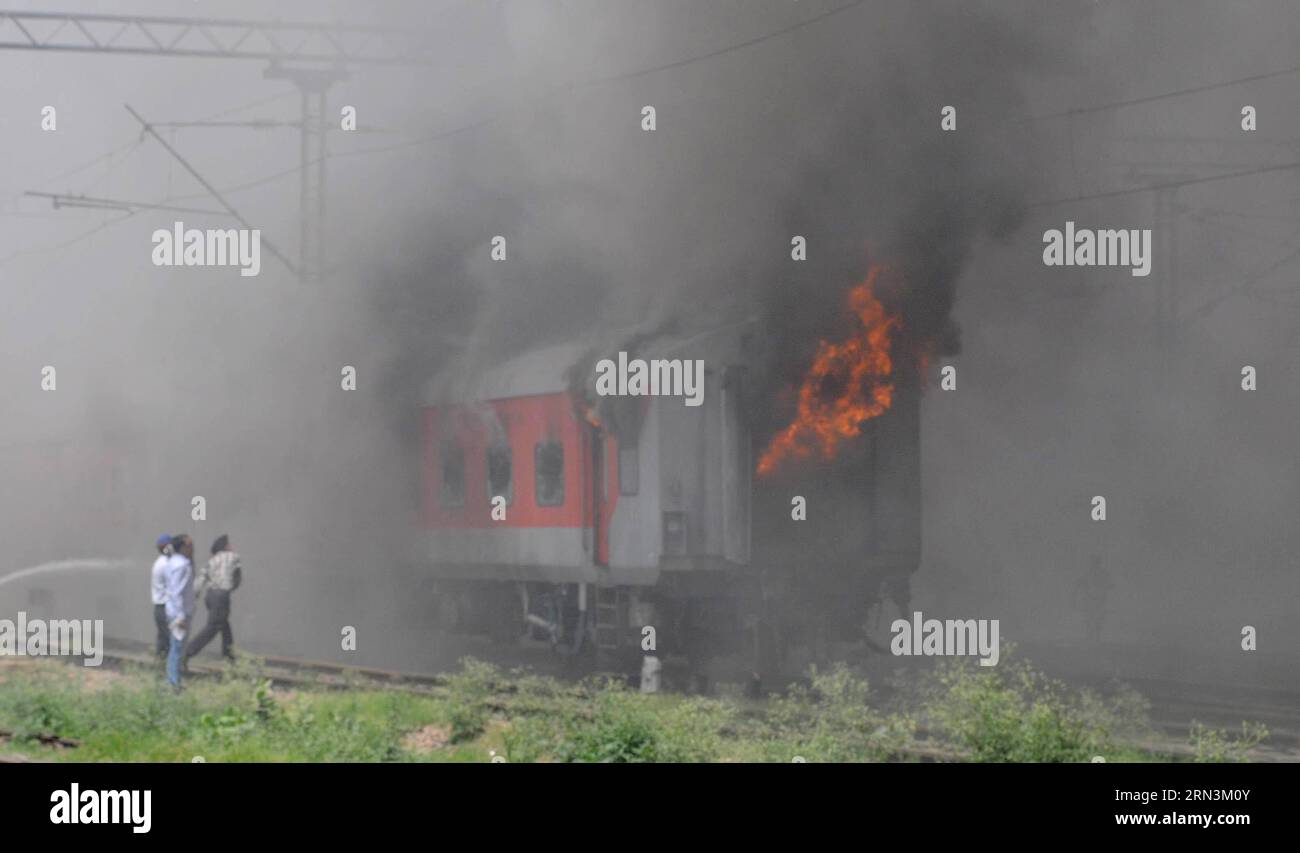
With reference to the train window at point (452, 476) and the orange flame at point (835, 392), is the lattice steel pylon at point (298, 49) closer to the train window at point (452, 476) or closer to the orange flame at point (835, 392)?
the train window at point (452, 476)

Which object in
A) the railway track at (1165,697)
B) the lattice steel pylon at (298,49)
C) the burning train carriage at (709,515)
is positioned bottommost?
the railway track at (1165,697)

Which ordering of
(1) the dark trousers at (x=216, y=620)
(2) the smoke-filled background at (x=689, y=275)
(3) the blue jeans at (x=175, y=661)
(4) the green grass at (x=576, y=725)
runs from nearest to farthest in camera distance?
(4) the green grass at (x=576, y=725), (3) the blue jeans at (x=175, y=661), (1) the dark trousers at (x=216, y=620), (2) the smoke-filled background at (x=689, y=275)

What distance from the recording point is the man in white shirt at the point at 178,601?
51.3ft

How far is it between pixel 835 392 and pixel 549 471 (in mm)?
3763

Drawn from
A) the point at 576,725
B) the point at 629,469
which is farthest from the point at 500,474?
the point at 576,725

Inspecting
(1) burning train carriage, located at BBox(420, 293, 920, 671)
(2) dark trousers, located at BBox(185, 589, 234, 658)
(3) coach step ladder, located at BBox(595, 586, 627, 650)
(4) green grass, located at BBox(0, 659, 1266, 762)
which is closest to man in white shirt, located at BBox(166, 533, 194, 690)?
(2) dark trousers, located at BBox(185, 589, 234, 658)

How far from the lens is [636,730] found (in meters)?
10.4

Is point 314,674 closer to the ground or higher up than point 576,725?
closer to the ground
